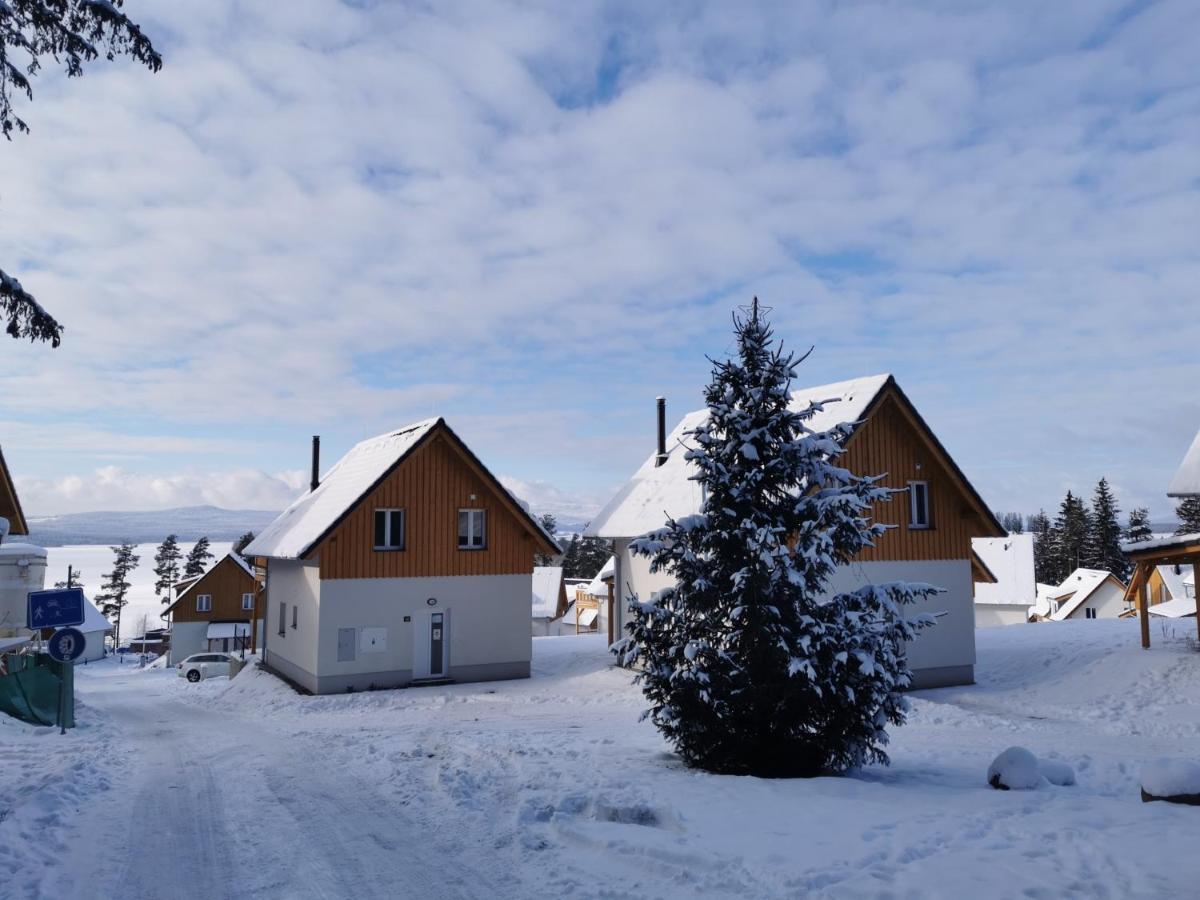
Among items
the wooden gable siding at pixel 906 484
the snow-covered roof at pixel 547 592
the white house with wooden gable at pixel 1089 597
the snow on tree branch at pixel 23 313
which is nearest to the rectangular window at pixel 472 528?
the wooden gable siding at pixel 906 484

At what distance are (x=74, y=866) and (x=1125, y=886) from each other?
30.3ft

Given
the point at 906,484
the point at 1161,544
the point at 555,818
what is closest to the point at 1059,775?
the point at 555,818

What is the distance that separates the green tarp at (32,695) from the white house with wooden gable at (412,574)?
6241mm

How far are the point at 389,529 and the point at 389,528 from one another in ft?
0.10

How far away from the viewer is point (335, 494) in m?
26.7

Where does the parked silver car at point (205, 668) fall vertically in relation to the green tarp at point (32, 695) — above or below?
below

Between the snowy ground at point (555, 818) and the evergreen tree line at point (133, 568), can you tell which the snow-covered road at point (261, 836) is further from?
the evergreen tree line at point (133, 568)

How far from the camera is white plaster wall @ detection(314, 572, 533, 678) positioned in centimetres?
2339

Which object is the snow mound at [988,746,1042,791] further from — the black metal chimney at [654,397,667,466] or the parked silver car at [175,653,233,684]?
the parked silver car at [175,653,233,684]

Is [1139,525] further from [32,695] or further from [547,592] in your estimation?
[32,695]

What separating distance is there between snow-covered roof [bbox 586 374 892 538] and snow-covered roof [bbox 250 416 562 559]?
7.80 feet

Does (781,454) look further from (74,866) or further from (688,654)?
(74,866)

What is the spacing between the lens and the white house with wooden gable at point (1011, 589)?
5997 cm

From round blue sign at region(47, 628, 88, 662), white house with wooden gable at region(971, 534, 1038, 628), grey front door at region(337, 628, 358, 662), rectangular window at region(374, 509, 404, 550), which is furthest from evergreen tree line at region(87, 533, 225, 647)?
round blue sign at region(47, 628, 88, 662)
